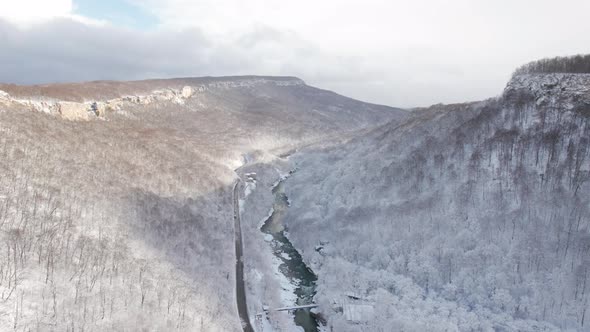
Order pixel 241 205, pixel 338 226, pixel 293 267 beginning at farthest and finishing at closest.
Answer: pixel 241 205 → pixel 338 226 → pixel 293 267

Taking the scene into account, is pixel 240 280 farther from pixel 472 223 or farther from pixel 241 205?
pixel 241 205

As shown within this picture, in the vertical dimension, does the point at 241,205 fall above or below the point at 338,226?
above

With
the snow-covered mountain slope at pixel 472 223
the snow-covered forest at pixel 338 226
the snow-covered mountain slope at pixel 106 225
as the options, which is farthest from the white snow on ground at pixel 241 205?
the snow-covered mountain slope at pixel 472 223

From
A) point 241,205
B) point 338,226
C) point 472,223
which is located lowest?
point 338,226

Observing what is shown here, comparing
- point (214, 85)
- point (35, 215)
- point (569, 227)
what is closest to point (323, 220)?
point (569, 227)

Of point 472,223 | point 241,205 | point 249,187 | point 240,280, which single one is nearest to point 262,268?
point 240,280

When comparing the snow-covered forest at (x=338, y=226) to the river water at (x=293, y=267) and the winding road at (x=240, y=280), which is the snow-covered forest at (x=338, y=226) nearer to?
the winding road at (x=240, y=280)

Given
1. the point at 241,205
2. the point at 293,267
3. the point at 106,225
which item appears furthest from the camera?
the point at 241,205
